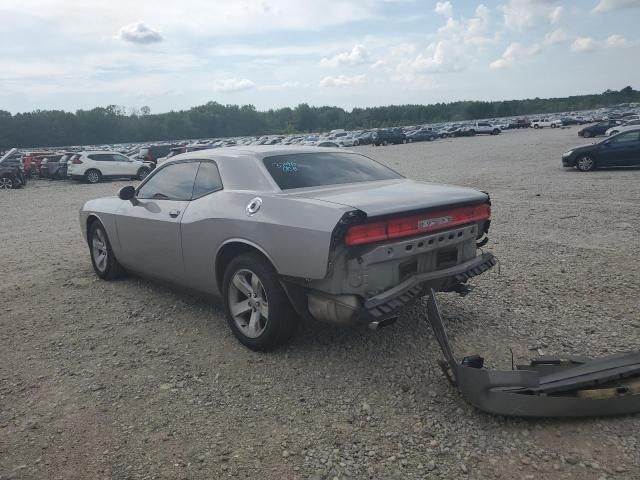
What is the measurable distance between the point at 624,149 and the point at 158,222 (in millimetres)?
16141

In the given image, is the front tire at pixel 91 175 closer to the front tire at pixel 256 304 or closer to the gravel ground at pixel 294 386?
the gravel ground at pixel 294 386

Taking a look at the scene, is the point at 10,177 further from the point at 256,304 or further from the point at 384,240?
the point at 384,240

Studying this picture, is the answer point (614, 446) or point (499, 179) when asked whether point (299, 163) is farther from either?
point (499, 179)

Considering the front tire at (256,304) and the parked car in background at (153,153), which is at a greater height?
the parked car in background at (153,153)

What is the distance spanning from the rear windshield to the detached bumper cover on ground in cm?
190

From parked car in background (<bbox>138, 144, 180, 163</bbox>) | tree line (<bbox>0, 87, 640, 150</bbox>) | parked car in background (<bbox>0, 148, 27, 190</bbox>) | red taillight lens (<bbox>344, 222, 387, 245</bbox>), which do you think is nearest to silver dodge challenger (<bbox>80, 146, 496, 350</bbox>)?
red taillight lens (<bbox>344, 222, 387, 245</bbox>)

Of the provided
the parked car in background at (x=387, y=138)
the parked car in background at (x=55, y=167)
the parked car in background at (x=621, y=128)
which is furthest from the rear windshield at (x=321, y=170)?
the parked car in background at (x=387, y=138)

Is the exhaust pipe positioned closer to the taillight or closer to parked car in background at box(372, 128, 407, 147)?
the taillight

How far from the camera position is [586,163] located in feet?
55.1

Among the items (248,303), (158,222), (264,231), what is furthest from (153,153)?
(264,231)

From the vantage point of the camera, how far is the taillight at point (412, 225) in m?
3.37

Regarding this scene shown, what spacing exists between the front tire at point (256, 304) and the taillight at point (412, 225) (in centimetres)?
76

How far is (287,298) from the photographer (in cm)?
378

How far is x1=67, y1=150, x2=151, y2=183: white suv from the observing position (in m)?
24.2
